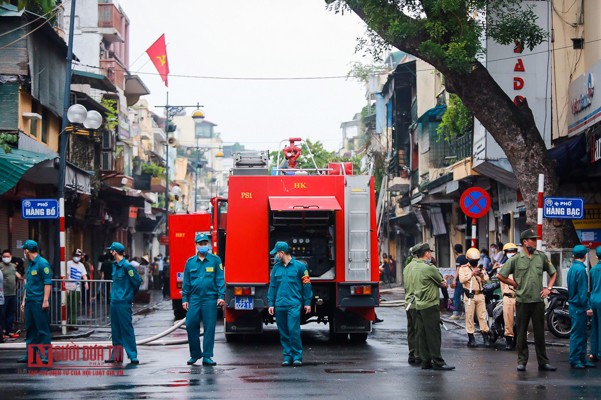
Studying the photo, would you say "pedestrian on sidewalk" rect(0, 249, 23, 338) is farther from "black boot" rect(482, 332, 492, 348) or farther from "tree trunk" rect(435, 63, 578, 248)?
"tree trunk" rect(435, 63, 578, 248)

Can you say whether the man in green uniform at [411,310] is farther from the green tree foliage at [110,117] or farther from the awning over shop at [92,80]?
the green tree foliage at [110,117]

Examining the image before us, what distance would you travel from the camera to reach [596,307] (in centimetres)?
1545

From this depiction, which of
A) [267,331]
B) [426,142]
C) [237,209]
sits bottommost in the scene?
[267,331]

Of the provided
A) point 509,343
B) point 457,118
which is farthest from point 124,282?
point 457,118

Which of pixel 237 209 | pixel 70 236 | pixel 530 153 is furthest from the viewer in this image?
pixel 70 236

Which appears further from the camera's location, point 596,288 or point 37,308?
point 37,308

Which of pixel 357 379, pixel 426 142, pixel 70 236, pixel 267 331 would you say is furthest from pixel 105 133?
pixel 357 379

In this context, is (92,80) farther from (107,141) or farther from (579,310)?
(579,310)

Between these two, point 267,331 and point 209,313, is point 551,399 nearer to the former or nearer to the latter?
point 209,313

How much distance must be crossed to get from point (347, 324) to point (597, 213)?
1029 cm

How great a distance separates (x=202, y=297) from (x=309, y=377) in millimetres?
2690

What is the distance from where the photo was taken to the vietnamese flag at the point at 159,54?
46.1 m

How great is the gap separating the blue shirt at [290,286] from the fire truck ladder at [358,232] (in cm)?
312

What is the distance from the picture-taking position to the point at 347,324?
1947cm
